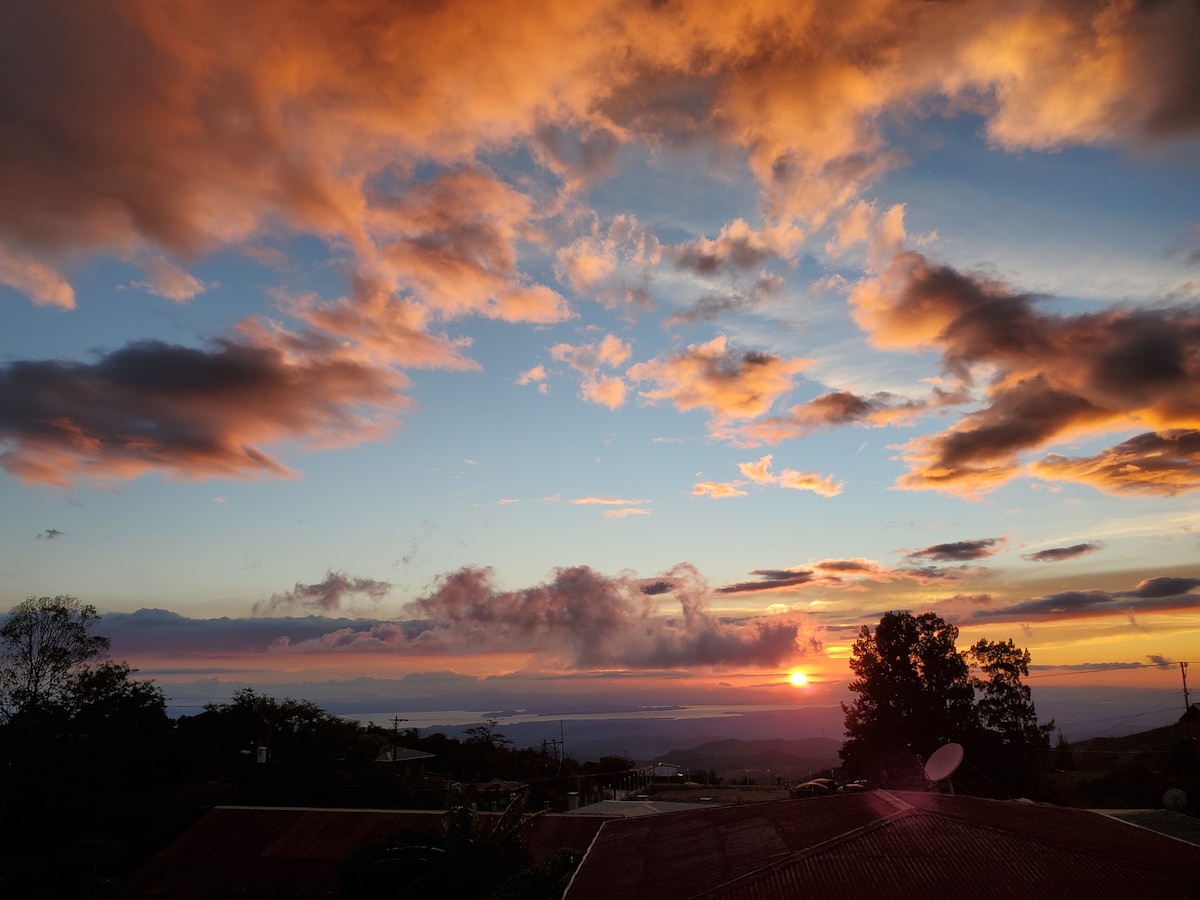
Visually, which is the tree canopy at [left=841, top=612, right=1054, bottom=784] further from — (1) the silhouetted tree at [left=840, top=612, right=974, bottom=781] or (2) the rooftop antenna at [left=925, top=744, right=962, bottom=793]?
(2) the rooftop antenna at [left=925, top=744, right=962, bottom=793]

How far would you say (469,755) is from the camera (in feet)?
291

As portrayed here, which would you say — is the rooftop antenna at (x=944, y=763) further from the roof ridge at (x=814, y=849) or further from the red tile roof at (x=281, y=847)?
the red tile roof at (x=281, y=847)

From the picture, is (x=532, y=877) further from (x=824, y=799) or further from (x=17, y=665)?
(x=17, y=665)

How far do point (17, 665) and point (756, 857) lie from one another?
59580 mm

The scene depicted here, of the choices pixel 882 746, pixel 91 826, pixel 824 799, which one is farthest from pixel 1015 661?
pixel 91 826

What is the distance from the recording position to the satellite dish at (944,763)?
A: 22866mm

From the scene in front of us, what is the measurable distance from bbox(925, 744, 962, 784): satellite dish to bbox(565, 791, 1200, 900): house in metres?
3.14

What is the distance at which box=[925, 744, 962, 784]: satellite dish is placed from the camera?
22.9 meters

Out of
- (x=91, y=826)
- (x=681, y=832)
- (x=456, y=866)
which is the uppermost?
(x=681, y=832)

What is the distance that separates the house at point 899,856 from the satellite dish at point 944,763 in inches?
124

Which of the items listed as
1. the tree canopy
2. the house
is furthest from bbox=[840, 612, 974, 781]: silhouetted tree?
the house

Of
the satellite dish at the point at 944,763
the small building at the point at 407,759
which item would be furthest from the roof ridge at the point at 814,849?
the small building at the point at 407,759

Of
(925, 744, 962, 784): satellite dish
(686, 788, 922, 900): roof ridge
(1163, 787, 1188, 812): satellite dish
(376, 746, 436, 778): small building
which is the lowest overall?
(376, 746, 436, 778): small building

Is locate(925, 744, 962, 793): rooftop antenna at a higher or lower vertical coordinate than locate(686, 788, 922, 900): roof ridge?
higher
